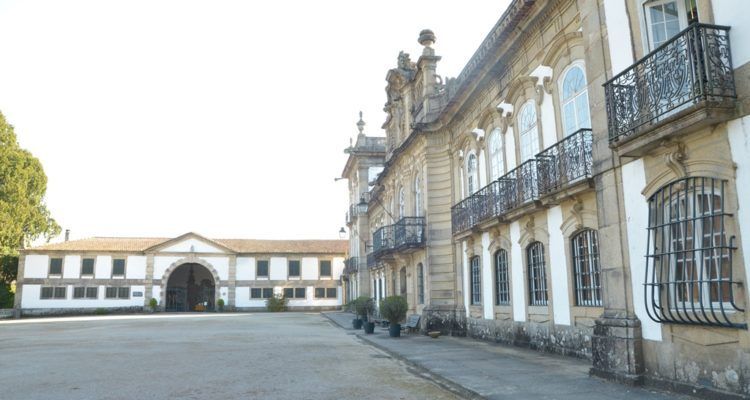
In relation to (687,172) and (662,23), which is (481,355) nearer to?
(687,172)

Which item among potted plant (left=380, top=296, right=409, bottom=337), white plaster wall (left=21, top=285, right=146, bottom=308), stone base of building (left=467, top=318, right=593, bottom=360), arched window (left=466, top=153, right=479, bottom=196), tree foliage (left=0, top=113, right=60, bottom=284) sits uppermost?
tree foliage (left=0, top=113, right=60, bottom=284)

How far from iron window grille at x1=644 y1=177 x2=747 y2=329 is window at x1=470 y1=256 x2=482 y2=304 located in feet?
28.8

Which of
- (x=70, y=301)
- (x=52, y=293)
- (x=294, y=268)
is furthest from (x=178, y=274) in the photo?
(x=294, y=268)

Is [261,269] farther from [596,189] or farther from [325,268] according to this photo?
[596,189]

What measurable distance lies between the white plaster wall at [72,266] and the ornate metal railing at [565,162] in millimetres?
42196

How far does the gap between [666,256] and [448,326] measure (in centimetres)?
1077

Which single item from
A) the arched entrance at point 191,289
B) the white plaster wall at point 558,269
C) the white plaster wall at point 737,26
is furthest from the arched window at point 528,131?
the arched entrance at point 191,289

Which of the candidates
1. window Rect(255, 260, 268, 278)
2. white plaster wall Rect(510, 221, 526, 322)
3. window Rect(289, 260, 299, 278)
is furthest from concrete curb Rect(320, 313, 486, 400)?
window Rect(255, 260, 268, 278)

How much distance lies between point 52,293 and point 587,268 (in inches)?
1720

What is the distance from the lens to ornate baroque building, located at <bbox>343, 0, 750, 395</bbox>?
21.7 feet

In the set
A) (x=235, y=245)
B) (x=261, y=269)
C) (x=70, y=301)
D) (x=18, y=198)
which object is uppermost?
(x=18, y=198)

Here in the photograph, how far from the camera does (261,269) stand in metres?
49.2

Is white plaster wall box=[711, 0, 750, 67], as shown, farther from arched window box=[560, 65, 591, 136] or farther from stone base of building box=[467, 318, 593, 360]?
stone base of building box=[467, 318, 593, 360]

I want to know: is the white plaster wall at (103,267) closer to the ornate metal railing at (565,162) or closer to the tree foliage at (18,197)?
the tree foliage at (18,197)
